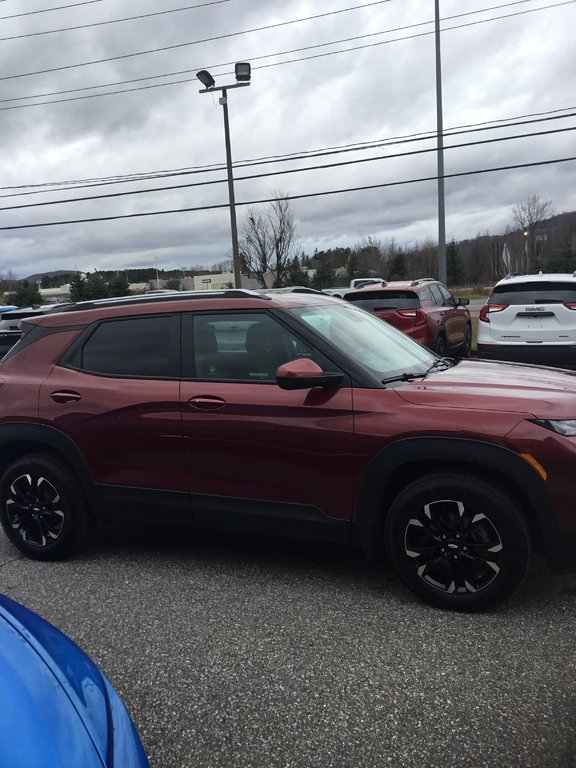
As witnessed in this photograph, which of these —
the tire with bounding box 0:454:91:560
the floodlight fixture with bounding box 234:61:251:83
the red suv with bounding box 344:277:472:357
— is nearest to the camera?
the tire with bounding box 0:454:91:560

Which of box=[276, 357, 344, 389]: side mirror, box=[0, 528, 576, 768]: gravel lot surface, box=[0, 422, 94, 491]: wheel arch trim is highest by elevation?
box=[276, 357, 344, 389]: side mirror

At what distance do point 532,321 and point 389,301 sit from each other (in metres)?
2.51

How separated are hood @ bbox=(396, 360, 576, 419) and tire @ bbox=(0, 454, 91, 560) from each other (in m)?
2.27

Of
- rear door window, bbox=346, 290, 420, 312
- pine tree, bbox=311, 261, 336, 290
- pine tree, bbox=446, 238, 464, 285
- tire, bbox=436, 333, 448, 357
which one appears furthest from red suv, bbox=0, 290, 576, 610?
pine tree, bbox=446, 238, 464, 285

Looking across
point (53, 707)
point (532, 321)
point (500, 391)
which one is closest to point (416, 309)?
point (532, 321)

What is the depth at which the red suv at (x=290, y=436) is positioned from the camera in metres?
2.94

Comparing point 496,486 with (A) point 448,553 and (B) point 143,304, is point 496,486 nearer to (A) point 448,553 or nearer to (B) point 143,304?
(A) point 448,553

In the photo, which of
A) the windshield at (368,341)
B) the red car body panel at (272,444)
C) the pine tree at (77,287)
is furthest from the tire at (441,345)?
the pine tree at (77,287)

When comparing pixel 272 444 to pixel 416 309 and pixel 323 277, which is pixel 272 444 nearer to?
pixel 416 309

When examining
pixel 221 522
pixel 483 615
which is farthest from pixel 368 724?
pixel 221 522

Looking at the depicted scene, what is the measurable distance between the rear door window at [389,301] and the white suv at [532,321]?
1425 mm

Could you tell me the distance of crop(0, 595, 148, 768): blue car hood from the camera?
1.35 m

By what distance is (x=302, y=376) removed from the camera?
122 inches

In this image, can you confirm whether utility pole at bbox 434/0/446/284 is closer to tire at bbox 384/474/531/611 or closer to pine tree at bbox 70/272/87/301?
tire at bbox 384/474/531/611
